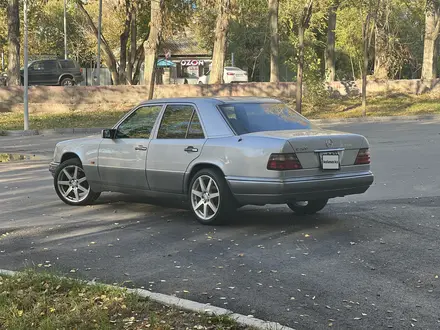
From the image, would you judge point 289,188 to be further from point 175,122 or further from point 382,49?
point 382,49

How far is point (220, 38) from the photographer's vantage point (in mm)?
29156

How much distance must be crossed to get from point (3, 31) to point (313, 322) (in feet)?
185

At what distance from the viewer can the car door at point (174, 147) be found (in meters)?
7.72

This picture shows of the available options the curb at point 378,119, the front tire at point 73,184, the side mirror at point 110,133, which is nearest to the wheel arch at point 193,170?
the side mirror at point 110,133

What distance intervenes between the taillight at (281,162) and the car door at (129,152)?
1942 mm

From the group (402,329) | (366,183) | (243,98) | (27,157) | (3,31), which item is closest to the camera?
(402,329)

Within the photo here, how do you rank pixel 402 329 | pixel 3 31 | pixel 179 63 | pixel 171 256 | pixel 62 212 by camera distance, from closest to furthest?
pixel 402 329
pixel 171 256
pixel 62 212
pixel 3 31
pixel 179 63

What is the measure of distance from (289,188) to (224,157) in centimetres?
86

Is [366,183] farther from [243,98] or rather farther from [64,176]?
[64,176]

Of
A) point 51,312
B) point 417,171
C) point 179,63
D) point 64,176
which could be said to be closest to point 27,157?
point 64,176

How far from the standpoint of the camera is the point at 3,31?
5566 cm

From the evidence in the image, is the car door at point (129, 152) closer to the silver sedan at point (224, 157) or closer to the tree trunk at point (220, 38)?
the silver sedan at point (224, 157)

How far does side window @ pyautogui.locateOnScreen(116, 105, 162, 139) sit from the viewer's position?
8.36 metres

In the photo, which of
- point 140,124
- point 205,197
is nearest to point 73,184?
point 140,124
